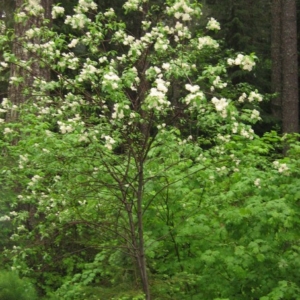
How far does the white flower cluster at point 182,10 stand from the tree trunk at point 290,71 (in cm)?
1191

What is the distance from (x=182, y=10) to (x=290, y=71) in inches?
494

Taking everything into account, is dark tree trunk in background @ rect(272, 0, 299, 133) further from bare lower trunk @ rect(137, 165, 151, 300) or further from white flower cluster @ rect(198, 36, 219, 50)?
bare lower trunk @ rect(137, 165, 151, 300)

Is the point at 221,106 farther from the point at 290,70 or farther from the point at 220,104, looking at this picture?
the point at 290,70

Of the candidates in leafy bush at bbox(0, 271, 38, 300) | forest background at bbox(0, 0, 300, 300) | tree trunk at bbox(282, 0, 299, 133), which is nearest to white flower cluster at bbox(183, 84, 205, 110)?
forest background at bbox(0, 0, 300, 300)

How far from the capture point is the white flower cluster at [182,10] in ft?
15.8

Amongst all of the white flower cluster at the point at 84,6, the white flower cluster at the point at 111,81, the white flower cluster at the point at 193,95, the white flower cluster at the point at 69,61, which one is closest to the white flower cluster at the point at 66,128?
the white flower cluster at the point at 111,81

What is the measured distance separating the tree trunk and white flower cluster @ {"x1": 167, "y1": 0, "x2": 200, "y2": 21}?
11.9 metres

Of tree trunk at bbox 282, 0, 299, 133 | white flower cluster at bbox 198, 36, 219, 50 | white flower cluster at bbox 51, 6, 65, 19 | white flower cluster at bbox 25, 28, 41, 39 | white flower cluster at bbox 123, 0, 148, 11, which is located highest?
tree trunk at bbox 282, 0, 299, 133

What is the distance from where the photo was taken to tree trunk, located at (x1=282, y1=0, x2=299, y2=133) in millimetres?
16344

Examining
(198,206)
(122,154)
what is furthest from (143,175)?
(198,206)

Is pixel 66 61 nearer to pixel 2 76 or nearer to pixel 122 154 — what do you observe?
pixel 122 154

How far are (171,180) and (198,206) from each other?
0.43m

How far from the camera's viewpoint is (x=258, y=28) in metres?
23.7

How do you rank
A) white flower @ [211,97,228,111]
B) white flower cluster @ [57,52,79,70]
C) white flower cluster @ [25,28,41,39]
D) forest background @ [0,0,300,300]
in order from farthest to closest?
1. white flower cluster @ [25,28,41,39]
2. white flower cluster @ [57,52,79,70]
3. forest background @ [0,0,300,300]
4. white flower @ [211,97,228,111]
